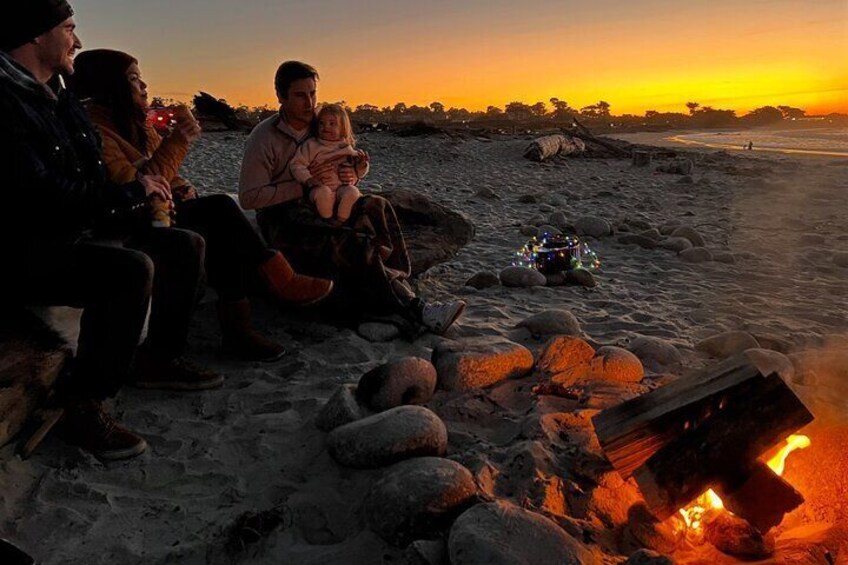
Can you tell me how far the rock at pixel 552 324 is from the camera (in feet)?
13.1

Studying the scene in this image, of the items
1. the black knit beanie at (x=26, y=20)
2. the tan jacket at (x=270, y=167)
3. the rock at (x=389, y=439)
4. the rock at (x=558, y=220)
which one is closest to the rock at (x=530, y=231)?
the rock at (x=558, y=220)

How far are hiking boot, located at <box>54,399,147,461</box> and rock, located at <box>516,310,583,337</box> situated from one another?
257 cm

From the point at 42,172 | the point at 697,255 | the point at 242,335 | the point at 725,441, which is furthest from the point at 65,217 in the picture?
the point at 697,255

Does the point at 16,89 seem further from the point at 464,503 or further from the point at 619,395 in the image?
the point at 619,395

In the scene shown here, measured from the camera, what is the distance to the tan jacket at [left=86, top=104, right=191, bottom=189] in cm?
308

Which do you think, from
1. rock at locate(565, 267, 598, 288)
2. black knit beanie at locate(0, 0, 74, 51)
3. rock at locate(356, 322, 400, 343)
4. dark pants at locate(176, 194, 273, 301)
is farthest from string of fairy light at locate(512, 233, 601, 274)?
black knit beanie at locate(0, 0, 74, 51)

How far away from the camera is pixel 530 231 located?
7.80 metres

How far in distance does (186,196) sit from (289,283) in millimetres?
805

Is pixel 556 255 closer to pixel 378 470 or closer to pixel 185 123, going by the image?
pixel 185 123

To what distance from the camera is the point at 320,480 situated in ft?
7.66

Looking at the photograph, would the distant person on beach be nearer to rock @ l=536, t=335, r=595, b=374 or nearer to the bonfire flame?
rock @ l=536, t=335, r=595, b=374

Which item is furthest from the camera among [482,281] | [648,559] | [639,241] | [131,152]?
[639,241]

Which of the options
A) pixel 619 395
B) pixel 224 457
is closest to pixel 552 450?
pixel 619 395

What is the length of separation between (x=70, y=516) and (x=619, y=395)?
251 cm
